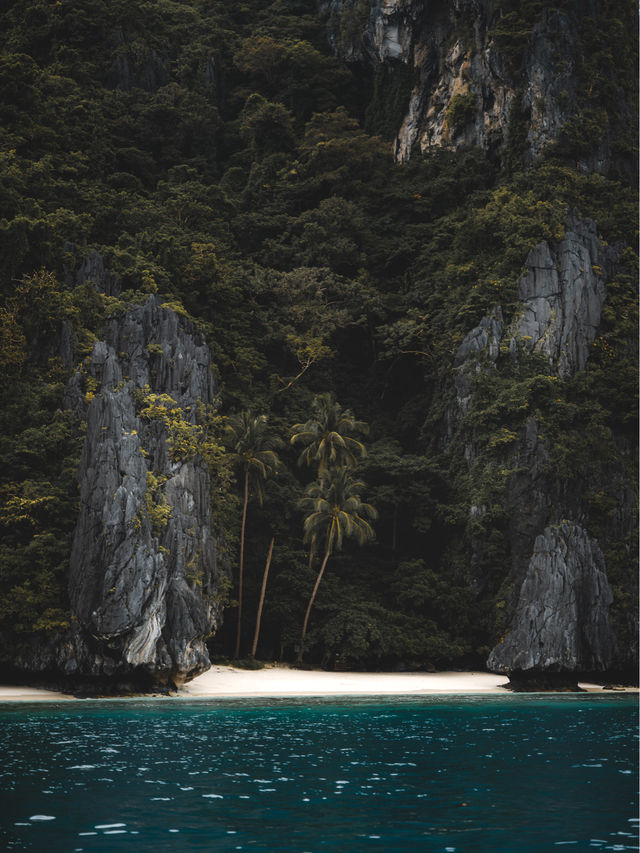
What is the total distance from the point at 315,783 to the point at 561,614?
29915mm

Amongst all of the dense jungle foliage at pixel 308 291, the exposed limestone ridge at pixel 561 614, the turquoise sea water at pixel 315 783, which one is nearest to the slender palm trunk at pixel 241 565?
the dense jungle foliage at pixel 308 291

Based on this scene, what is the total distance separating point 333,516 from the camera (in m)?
47.3

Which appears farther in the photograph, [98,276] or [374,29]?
[374,29]

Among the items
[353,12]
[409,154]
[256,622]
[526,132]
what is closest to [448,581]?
[256,622]

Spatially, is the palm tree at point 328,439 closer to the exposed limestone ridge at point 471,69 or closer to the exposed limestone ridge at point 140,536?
the exposed limestone ridge at point 140,536

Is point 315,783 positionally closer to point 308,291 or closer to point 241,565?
point 241,565

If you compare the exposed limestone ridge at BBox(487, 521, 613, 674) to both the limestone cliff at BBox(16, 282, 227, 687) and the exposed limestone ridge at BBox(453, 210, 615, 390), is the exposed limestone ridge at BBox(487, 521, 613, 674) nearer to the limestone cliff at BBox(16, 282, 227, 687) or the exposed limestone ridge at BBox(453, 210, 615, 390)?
the exposed limestone ridge at BBox(453, 210, 615, 390)

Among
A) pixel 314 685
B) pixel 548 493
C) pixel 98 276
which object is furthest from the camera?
pixel 548 493

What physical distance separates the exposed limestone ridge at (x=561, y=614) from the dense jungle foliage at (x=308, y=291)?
7.16 ft

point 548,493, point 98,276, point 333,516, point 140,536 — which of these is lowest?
point 140,536

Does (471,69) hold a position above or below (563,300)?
above

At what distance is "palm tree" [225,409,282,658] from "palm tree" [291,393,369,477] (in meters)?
3.25

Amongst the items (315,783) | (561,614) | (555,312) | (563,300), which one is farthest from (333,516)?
(315,783)

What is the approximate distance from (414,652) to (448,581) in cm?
526
